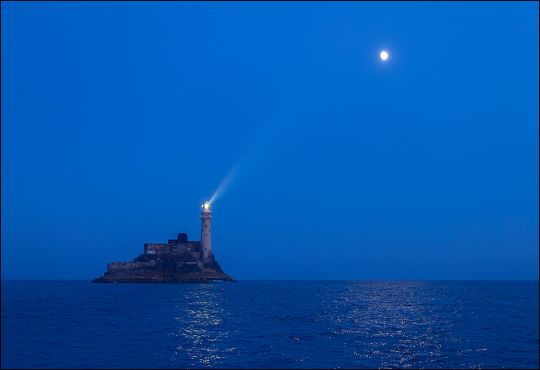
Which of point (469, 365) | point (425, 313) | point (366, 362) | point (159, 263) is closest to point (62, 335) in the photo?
point (366, 362)

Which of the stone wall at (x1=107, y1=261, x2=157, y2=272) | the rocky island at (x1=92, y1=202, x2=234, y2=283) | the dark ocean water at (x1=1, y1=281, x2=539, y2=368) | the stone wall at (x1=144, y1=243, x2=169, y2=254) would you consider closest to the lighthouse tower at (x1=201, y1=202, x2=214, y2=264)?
the rocky island at (x1=92, y1=202, x2=234, y2=283)

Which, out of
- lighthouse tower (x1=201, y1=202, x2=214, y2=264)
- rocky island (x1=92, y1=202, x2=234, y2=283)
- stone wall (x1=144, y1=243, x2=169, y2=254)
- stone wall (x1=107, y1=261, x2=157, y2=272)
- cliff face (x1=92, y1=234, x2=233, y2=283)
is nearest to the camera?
cliff face (x1=92, y1=234, x2=233, y2=283)

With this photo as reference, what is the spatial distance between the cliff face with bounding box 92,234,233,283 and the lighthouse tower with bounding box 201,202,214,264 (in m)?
1.96

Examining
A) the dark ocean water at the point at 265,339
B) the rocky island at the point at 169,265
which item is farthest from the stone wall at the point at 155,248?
the dark ocean water at the point at 265,339

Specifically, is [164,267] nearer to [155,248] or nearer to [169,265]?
[169,265]

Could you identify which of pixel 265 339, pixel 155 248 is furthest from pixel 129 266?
pixel 265 339

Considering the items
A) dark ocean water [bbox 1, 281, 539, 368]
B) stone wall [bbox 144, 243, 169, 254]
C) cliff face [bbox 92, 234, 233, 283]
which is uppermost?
stone wall [bbox 144, 243, 169, 254]

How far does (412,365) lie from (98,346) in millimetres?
17852

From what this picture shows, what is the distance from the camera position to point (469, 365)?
28.7 metres

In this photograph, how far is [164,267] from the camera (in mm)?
142625

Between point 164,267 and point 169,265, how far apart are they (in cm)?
137

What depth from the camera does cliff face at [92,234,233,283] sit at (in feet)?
466

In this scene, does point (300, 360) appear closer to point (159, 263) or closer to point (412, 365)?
point (412, 365)

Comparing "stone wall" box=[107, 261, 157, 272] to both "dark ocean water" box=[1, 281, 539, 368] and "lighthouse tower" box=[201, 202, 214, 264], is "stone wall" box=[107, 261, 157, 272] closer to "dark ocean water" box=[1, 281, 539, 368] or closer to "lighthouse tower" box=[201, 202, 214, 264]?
"lighthouse tower" box=[201, 202, 214, 264]
